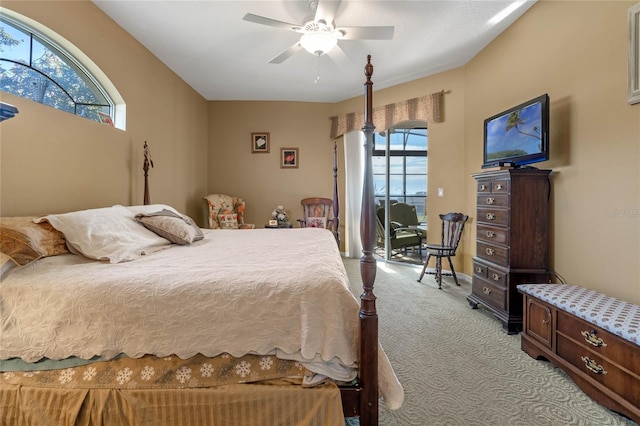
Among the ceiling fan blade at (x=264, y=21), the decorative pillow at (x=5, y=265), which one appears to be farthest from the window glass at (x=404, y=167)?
the decorative pillow at (x=5, y=265)

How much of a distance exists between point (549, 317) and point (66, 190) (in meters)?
3.66

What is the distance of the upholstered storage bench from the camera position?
1453 millimetres

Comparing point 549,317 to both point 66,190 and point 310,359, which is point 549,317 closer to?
point 310,359

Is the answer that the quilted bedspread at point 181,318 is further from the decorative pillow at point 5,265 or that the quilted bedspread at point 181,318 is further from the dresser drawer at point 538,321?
the dresser drawer at point 538,321

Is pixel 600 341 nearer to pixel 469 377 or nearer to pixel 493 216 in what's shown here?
pixel 469 377

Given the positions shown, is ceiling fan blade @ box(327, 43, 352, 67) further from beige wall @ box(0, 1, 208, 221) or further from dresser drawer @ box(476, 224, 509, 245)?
dresser drawer @ box(476, 224, 509, 245)

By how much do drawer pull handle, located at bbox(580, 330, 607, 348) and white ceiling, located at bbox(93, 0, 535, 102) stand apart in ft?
9.15

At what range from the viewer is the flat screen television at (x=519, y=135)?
2.40 meters

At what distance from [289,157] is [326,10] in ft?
10.5

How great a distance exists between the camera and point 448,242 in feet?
13.1

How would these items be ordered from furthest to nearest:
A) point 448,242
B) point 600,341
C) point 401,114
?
point 401,114, point 448,242, point 600,341

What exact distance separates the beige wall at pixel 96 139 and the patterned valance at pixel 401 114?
2637 millimetres

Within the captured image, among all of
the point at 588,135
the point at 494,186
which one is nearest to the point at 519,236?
the point at 494,186

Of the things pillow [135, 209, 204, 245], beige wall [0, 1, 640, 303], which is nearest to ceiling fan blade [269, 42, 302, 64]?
beige wall [0, 1, 640, 303]
